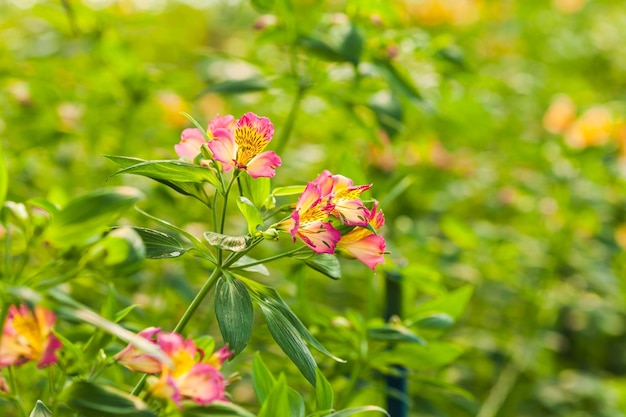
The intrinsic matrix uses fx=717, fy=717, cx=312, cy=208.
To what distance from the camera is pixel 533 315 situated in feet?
5.60

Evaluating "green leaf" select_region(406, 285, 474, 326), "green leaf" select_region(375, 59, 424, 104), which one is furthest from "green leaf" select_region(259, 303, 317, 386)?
"green leaf" select_region(375, 59, 424, 104)

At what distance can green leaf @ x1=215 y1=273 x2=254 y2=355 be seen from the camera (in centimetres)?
53

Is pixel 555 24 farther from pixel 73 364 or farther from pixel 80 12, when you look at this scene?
pixel 73 364

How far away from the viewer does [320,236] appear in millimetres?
548

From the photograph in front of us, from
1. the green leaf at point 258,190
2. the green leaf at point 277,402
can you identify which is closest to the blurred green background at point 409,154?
the green leaf at point 258,190

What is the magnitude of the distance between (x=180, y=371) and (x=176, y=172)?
150 millimetres

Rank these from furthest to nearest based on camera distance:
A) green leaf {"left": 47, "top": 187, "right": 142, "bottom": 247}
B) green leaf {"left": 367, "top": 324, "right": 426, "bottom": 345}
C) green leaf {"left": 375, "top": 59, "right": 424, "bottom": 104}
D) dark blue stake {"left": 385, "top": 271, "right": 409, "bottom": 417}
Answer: green leaf {"left": 375, "top": 59, "right": 424, "bottom": 104}, dark blue stake {"left": 385, "top": 271, "right": 409, "bottom": 417}, green leaf {"left": 367, "top": 324, "right": 426, "bottom": 345}, green leaf {"left": 47, "top": 187, "right": 142, "bottom": 247}

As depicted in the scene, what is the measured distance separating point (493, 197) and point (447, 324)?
126 cm

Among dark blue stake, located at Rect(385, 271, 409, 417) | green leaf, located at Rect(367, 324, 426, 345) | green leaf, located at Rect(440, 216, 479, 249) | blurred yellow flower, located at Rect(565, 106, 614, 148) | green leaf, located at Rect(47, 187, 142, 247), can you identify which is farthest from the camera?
blurred yellow flower, located at Rect(565, 106, 614, 148)

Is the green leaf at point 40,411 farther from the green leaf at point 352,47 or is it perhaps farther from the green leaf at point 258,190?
the green leaf at point 352,47

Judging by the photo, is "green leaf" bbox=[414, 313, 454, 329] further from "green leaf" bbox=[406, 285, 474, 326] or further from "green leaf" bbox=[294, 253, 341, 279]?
"green leaf" bbox=[294, 253, 341, 279]

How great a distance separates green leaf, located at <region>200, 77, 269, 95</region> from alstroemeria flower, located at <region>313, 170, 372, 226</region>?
0.50 meters

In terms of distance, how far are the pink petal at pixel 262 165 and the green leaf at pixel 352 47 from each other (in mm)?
356

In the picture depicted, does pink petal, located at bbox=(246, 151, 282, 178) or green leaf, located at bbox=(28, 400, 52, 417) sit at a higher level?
pink petal, located at bbox=(246, 151, 282, 178)
